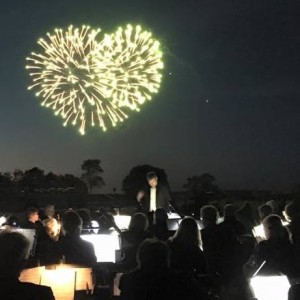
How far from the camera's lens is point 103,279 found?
6477 millimetres

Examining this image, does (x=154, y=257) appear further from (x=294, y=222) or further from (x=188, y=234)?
(x=294, y=222)

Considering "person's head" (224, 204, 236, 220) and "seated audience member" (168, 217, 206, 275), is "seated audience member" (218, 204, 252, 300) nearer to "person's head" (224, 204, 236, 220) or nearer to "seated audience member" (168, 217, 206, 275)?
"seated audience member" (168, 217, 206, 275)

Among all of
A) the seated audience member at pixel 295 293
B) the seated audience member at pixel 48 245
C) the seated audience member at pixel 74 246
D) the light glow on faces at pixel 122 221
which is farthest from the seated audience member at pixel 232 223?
the seated audience member at pixel 295 293

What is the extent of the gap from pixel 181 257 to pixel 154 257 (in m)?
1.83

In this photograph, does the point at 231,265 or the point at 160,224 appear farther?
the point at 160,224

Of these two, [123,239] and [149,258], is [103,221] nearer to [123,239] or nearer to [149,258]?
[123,239]

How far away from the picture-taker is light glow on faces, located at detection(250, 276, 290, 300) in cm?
545

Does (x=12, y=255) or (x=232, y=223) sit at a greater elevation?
Result: (x=232, y=223)

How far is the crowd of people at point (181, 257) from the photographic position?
4.39 meters

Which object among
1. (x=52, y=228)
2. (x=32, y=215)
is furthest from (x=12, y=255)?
(x=32, y=215)

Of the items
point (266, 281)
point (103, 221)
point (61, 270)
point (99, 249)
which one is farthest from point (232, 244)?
point (103, 221)

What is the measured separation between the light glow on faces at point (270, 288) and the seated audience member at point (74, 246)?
7.80 ft

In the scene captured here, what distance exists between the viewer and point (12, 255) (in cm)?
417

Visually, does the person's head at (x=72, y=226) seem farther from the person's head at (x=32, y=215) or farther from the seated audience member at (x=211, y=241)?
the person's head at (x=32, y=215)
